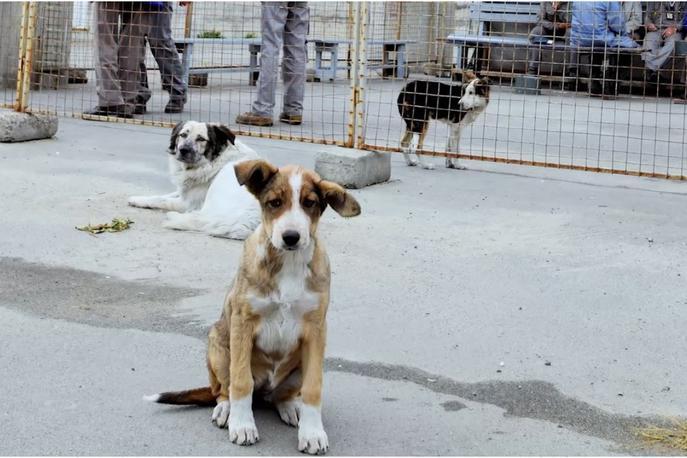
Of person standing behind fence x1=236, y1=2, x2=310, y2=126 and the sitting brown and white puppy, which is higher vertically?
person standing behind fence x1=236, y1=2, x2=310, y2=126

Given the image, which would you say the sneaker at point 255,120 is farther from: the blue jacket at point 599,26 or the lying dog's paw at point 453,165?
the blue jacket at point 599,26

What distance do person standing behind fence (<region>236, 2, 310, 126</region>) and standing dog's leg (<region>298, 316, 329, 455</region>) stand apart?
669 cm

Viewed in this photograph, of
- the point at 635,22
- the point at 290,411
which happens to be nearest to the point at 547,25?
the point at 635,22

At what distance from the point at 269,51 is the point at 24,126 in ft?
7.71

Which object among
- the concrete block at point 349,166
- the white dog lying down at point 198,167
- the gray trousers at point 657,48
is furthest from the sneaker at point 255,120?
the gray trousers at point 657,48

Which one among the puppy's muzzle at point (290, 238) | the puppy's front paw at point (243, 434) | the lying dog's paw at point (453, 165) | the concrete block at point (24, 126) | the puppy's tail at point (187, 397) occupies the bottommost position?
the puppy's front paw at point (243, 434)

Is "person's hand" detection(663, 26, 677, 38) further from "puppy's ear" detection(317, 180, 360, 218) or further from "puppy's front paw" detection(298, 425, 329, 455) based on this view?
"puppy's front paw" detection(298, 425, 329, 455)

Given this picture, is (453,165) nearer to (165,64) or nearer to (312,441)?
(165,64)

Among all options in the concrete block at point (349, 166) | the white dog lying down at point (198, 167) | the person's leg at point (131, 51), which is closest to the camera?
the white dog lying down at point (198, 167)

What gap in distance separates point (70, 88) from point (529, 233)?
7530 mm

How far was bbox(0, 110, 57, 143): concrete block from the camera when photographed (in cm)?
877

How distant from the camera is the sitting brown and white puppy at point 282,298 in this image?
11.1 ft

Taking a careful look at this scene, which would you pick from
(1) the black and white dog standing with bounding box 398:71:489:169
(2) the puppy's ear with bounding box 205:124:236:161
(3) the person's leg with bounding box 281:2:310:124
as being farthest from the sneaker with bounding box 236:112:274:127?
(2) the puppy's ear with bounding box 205:124:236:161

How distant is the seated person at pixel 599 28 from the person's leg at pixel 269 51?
5409 millimetres
